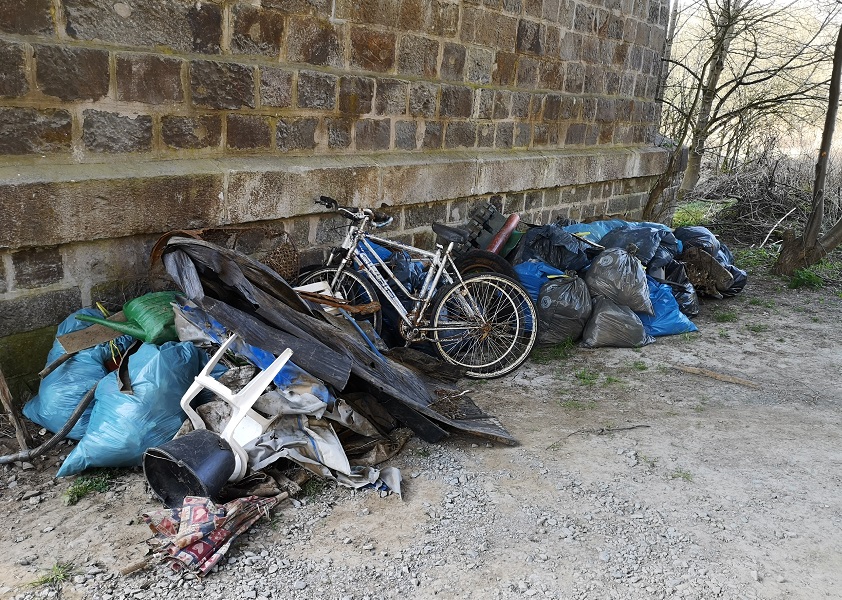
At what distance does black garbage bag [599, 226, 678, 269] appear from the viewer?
6.12 m

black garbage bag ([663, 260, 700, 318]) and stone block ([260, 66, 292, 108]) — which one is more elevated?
stone block ([260, 66, 292, 108])

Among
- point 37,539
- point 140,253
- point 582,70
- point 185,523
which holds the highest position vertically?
point 582,70

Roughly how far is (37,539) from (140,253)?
1.60 metres

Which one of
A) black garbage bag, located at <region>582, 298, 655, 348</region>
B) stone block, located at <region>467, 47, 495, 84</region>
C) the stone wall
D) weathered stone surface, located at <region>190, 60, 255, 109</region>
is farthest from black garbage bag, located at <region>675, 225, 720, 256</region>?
weathered stone surface, located at <region>190, 60, 255, 109</region>

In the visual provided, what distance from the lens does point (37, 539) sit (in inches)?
106

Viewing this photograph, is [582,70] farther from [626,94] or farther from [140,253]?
[140,253]

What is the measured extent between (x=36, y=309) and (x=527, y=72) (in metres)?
4.39

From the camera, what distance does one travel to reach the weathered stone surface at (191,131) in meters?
3.77

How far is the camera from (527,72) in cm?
623

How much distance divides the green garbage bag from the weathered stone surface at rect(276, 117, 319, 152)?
1.28 meters

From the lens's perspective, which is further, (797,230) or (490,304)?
(797,230)

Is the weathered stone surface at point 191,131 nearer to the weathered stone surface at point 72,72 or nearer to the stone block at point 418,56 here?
the weathered stone surface at point 72,72

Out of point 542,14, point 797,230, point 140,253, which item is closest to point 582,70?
point 542,14

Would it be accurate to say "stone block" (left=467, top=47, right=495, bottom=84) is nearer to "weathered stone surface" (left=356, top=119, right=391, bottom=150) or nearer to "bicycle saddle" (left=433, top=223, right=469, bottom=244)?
"weathered stone surface" (left=356, top=119, right=391, bottom=150)
